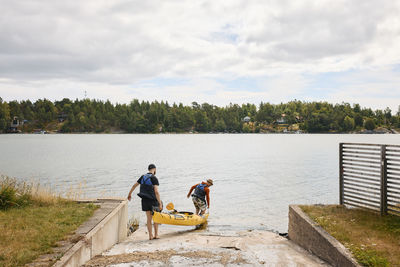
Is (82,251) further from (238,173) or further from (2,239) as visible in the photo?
(238,173)

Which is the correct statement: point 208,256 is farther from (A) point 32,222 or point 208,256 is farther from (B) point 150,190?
(A) point 32,222

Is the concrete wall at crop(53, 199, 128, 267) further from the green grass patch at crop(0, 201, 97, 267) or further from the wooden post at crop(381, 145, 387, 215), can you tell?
the wooden post at crop(381, 145, 387, 215)

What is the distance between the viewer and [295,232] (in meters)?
10.2

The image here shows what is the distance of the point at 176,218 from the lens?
12727 millimetres

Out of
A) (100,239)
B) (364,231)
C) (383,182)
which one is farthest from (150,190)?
(383,182)

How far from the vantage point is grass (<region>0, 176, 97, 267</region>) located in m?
6.63

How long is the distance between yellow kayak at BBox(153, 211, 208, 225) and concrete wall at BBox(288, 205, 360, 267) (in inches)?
160

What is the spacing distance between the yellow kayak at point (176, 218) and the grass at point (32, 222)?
1995 millimetres

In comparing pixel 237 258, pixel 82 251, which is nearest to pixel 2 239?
pixel 82 251

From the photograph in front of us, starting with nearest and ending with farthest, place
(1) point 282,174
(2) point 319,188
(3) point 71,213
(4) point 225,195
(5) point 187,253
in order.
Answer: (5) point 187,253, (3) point 71,213, (4) point 225,195, (2) point 319,188, (1) point 282,174

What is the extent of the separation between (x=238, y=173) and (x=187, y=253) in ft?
111

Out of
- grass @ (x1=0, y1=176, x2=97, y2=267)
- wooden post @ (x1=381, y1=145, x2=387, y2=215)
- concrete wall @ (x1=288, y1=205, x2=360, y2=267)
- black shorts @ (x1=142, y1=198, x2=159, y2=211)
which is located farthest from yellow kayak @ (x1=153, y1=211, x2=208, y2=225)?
wooden post @ (x1=381, y1=145, x2=387, y2=215)

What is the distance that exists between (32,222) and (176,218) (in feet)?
17.2

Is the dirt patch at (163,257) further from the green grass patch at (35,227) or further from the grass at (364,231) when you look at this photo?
the grass at (364,231)
